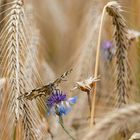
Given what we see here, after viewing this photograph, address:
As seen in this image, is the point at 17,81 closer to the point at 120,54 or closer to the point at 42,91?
the point at 42,91

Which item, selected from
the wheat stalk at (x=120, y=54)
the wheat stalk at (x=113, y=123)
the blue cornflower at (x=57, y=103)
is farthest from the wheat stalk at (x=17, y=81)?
the wheat stalk at (x=113, y=123)

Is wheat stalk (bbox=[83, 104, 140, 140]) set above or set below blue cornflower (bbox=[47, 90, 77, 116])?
below

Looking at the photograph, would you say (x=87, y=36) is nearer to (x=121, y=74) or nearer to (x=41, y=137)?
(x=121, y=74)

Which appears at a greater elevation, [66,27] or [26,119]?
[66,27]

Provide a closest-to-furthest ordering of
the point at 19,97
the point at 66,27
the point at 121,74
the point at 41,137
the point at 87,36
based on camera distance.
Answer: the point at 19,97
the point at 41,137
the point at 121,74
the point at 87,36
the point at 66,27

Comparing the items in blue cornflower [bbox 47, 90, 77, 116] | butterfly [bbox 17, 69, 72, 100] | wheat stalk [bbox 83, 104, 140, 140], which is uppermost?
butterfly [bbox 17, 69, 72, 100]

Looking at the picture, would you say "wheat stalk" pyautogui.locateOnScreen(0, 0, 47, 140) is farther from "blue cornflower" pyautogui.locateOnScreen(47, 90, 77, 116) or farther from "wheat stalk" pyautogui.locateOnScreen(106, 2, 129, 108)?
"wheat stalk" pyautogui.locateOnScreen(106, 2, 129, 108)

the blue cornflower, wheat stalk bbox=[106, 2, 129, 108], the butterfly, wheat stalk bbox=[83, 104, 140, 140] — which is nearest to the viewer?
wheat stalk bbox=[83, 104, 140, 140]

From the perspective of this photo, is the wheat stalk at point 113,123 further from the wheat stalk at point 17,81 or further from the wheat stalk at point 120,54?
the wheat stalk at point 120,54

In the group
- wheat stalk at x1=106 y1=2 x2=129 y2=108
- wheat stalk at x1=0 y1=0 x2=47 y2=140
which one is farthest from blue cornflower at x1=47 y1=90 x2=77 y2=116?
wheat stalk at x1=106 y1=2 x2=129 y2=108

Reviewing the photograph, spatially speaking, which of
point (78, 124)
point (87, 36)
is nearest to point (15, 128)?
point (78, 124)

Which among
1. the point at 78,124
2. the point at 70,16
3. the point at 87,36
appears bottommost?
the point at 78,124
